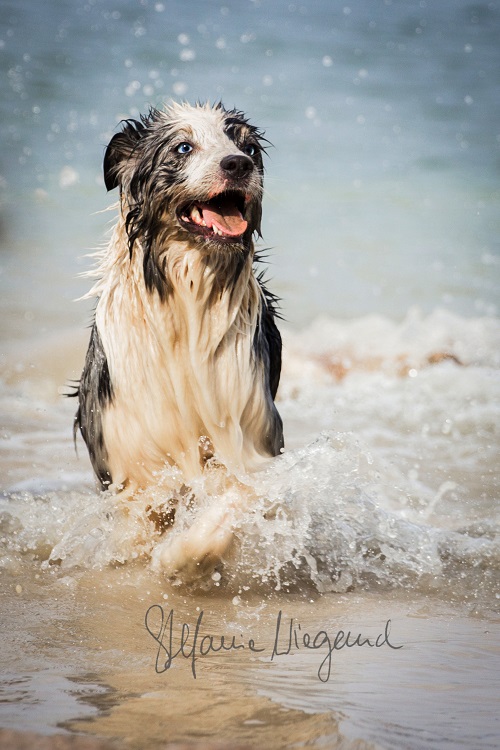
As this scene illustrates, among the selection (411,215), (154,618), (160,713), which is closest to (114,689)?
(160,713)

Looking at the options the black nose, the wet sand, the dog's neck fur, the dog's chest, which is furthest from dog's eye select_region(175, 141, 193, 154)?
the wet sand

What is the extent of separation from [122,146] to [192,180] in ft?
1.53

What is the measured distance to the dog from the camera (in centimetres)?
314

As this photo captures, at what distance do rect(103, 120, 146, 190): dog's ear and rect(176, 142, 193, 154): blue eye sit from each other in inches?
10.2

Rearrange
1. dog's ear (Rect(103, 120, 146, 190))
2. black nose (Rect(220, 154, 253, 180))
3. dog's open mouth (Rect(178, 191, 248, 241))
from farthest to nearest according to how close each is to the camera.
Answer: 1. dog's ear (Rect(103, 120, 146, 190))
2. dog's open mouth (Rect(178, 191, 248, 241))
3. black nose (Rect(220, 154, 253, 180))

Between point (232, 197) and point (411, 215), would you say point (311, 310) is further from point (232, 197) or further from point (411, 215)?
point (232, 197)

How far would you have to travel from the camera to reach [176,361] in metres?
3.29

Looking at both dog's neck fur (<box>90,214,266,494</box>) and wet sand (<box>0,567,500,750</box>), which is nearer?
wet sand (<box>0,567,500,750</box>)

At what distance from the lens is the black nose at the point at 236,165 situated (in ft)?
9.87

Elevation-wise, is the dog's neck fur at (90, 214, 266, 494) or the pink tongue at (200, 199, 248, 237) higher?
the pink tongue at (200, 199, 248, 237)

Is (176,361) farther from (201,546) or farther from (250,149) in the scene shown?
(250,149)

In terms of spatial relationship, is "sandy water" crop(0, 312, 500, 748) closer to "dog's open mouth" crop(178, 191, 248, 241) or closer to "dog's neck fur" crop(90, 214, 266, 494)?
"dog's neck fur" crop(90, 214, 266, 494)

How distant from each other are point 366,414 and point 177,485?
4338mm

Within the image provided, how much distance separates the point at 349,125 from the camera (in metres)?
13.3
